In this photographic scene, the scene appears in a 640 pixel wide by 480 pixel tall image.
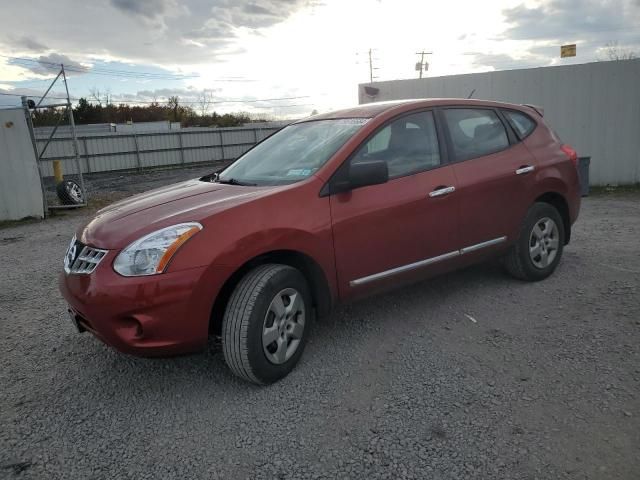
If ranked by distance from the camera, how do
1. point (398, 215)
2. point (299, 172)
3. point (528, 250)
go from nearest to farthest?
1. point (299, 172)
2. point (398, 215)
3. point (528, 250)

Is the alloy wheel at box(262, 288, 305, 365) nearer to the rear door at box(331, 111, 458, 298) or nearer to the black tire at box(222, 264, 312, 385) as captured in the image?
the black tire at box(222, 264, 312, 385)

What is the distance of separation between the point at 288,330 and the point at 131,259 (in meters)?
1.02

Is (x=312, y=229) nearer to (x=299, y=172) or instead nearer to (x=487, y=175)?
(x=299, y=172)

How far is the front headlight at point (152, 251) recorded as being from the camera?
8.85 ft

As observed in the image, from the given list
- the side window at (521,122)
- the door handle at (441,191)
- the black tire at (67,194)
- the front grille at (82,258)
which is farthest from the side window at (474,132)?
the black tire at (67,194)

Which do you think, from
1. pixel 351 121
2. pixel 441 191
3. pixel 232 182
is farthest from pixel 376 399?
pixel 351 121

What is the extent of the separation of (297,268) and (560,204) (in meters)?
2.86

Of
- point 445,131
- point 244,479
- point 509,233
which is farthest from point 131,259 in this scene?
point 509,233

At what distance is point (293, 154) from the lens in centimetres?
372

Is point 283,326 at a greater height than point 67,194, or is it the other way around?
point 67,194

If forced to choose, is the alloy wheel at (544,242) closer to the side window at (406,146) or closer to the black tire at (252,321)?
the side window at (406,146)

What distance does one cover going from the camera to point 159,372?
3336 mm

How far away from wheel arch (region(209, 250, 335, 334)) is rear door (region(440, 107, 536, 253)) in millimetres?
1313

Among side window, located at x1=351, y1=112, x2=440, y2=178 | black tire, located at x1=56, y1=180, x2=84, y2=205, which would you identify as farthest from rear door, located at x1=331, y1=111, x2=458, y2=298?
black tire, located at x1=56, y1=180, x2=84, y2=205
